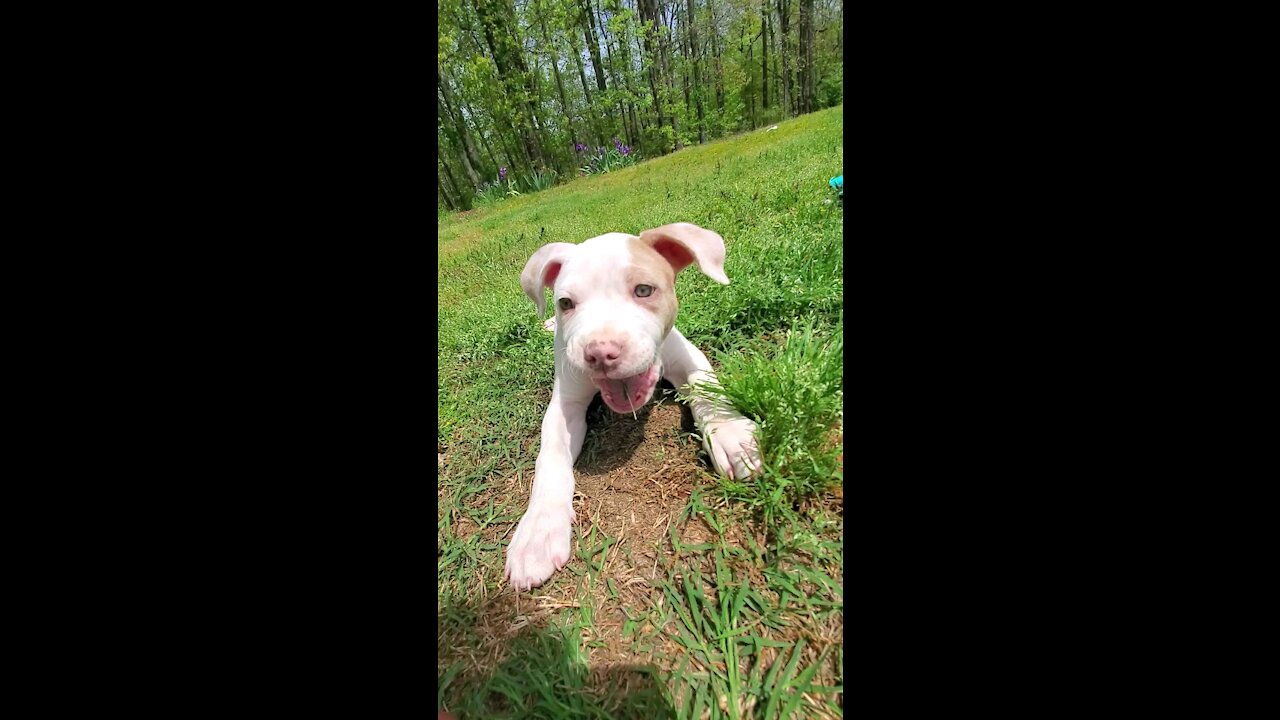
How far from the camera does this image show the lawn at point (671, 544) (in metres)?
1.22

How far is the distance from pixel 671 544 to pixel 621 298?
94 centimetres

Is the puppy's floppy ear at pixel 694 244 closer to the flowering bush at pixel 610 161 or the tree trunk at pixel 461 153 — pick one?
the flowering bush at pixel 610 161

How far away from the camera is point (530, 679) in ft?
4.22

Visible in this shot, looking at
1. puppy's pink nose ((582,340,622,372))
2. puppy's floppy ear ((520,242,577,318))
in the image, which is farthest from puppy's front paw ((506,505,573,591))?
puppy's floppy ear ((520,242,577,318))

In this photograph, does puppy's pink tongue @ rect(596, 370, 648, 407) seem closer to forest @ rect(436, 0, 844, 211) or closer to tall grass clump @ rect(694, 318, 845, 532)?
tall grass clump @ rect(694, 318, 845, 532)

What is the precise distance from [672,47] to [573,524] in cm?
1868

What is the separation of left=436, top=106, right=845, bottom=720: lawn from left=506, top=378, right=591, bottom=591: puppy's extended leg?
51mm

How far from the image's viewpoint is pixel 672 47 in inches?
637

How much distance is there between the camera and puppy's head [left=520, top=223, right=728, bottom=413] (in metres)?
1.66

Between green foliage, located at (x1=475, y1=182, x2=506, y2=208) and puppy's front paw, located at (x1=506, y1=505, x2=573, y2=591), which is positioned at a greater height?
puppy's front paw, located at (x1=506, y1=505, x2=573, y2=591)

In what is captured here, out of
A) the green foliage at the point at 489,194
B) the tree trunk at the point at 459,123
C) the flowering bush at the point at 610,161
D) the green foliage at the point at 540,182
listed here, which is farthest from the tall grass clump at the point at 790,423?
the tree trunk at the point at 459,123

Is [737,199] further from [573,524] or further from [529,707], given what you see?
[529,707]

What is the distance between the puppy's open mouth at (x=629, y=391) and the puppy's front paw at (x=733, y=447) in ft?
0.97

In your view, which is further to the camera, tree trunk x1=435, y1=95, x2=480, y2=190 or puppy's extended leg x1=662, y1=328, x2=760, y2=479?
tree trunk x1=435, y1=95, x2=480, y2=190
